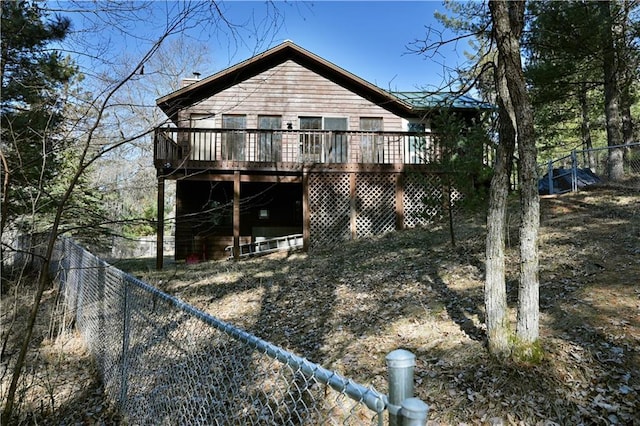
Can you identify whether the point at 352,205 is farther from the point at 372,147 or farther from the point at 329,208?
the point at 372,147

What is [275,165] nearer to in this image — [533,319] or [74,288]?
[74,288]

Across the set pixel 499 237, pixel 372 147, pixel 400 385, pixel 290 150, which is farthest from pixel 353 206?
pixel 400 385

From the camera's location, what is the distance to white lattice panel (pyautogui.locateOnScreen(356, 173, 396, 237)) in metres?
12.1

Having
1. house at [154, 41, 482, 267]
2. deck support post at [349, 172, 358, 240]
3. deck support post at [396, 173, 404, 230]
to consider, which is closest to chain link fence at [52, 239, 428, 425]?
house at [154, 41, 482, 267]

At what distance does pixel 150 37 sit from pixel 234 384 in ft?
10.8

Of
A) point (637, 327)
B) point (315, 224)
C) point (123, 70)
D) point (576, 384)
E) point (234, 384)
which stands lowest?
point (234, 384)

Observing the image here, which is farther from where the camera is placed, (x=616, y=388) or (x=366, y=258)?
(x=366, y=258)

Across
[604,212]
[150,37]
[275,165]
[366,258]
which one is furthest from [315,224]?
→ [150,37]

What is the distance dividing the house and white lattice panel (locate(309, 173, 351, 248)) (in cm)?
3

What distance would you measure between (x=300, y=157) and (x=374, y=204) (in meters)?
2.82

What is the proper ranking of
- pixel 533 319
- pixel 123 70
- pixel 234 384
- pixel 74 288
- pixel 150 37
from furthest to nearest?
1. pixel 74 288
2. pixel 234 384
3. pixel 533 319
4. pixel 123 70
5. pixel 150 37

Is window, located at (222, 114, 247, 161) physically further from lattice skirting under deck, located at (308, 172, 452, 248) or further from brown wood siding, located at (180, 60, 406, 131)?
lattice skirting under deck, located at (308, 172, 452, 248)

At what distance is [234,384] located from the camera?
13.3ft

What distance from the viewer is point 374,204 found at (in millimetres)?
12148
